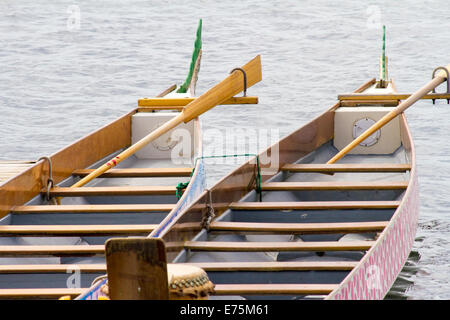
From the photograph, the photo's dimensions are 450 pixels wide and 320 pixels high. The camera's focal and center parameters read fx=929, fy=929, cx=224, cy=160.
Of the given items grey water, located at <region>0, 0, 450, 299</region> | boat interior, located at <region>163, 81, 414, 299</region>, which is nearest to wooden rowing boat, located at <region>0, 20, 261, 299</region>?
boat interior, located at <region>163, 81, 414, 299</region>

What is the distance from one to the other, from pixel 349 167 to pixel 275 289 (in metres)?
2.82

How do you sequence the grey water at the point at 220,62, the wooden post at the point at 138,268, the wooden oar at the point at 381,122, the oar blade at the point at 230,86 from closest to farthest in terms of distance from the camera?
1. the wooden post at the point at 138,268
2. the oar blade at the point at 230,86
3. the wooden oar at the point at 381,122
4. the grey water at the point at 220,62

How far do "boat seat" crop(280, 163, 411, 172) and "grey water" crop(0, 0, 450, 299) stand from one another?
62.6 inches

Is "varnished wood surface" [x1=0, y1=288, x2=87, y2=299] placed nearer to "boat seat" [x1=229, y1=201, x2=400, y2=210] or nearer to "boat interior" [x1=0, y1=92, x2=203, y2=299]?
"boat interior" [x1=0, y1=92, x2=203, y2=299]

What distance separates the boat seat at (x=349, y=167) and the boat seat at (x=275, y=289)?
2696 millimetres

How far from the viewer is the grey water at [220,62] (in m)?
13.8

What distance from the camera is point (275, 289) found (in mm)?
4727

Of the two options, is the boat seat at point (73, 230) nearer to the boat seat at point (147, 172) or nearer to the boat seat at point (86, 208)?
the boat seat at point (86, 208)

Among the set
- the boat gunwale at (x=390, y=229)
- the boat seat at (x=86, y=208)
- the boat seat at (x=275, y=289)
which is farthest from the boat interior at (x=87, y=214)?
the boat gunwale at (x=390, y=229)

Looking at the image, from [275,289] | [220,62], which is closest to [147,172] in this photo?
[275,289]

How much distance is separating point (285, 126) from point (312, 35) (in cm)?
695

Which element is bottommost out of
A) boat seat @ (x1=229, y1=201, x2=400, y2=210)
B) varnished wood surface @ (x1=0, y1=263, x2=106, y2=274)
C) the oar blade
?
varnished wood surface @ (x1=0, y1=263, x2=106, y2=274)

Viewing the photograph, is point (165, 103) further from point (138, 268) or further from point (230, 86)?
point (138, 268)

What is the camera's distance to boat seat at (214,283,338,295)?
185 inches
